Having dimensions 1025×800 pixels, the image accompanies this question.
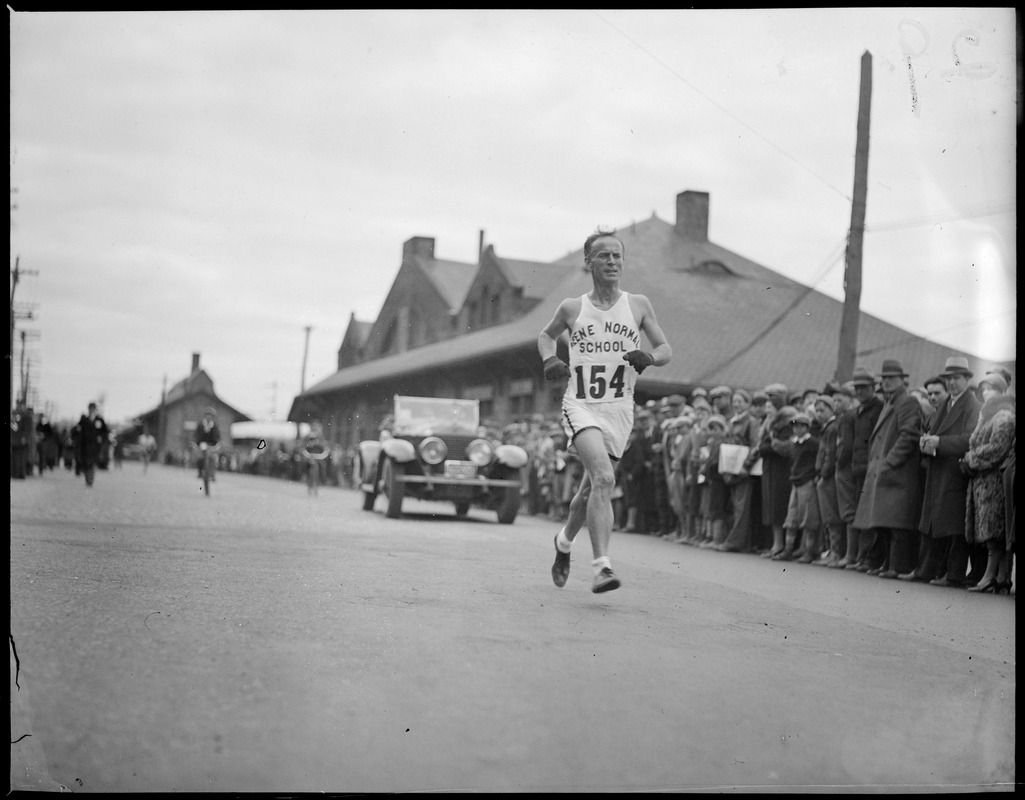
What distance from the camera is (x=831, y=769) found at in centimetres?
361

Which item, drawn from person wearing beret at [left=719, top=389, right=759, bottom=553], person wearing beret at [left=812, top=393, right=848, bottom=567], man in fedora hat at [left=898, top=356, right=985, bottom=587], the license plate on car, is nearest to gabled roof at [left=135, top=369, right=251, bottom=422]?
man in fedora hat at [left=898, top=356, right=985, bottom=587]

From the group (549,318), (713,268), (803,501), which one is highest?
(713,268)

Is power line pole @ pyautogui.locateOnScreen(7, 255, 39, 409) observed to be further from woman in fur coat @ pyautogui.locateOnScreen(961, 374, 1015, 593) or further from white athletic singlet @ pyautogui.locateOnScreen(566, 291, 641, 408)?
woman in fur coat @ pyautogui.locateOnScreen(961, 374, 1015, 593)

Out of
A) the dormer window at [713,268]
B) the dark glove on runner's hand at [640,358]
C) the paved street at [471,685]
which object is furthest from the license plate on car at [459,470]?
the dark glove on runner's hand at [640,358]

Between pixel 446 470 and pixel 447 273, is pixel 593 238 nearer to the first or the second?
pixel 447 273

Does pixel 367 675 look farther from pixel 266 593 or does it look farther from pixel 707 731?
pixel 266 593

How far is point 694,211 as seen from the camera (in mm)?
8531

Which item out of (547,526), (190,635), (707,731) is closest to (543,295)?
(190,635)

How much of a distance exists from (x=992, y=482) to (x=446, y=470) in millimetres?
8925

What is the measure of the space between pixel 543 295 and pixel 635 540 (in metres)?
6.26

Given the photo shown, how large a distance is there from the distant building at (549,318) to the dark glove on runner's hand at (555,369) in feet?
2.38

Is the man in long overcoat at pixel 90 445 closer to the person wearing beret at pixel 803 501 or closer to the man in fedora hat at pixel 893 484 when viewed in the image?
the person wearing beret at pixel 803 501

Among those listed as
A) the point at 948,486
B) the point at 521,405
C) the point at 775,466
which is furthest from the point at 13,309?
the point at 521,405

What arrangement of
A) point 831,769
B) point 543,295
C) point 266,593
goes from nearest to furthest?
point 831,769
point 266,593
point 543,295
